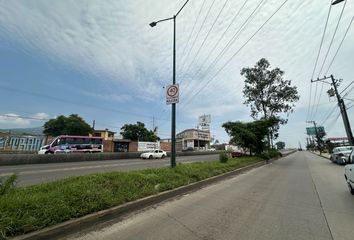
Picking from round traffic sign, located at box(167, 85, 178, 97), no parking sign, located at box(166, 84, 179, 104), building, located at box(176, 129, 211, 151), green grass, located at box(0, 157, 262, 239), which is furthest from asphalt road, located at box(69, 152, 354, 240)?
building, located at box(176, 129, 211, 151)

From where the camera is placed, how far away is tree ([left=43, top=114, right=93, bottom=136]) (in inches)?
2335

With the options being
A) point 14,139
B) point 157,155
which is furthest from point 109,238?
point 14,139

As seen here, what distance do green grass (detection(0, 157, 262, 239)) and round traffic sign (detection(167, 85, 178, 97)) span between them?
4.75 metres

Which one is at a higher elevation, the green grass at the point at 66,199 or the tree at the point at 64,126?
the tree at the point at 64,126

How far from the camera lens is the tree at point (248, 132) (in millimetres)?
25219

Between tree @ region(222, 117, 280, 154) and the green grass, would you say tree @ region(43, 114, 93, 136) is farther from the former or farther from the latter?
the green grass

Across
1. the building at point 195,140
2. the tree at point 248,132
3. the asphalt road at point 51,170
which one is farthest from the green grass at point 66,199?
the building at point 195,140

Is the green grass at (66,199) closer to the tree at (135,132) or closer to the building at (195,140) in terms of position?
the tree at (135,132)

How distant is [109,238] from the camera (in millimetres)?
4090

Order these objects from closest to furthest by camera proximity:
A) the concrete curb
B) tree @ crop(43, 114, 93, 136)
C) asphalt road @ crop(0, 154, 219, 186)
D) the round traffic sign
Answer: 1. the concrete curb
2. asphalt road @ crop(0, 154, 219, 186)
3. the round traffic sign
4. tree @ crop(43, 114, 93, 136)

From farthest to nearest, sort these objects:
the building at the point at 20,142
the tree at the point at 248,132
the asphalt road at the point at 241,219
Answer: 1. the building at the point at 20,142
2. the tree at the point at 248,132
3. the asphalt road at the point at 241,219

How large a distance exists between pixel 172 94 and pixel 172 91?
0.17m

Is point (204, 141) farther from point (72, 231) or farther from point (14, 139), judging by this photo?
point (72, 231)

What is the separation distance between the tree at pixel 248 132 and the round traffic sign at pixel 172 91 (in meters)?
15.5
